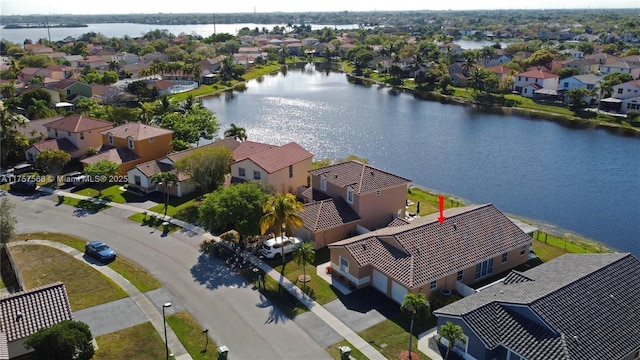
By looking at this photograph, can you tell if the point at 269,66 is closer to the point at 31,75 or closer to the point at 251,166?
the point at 31,75

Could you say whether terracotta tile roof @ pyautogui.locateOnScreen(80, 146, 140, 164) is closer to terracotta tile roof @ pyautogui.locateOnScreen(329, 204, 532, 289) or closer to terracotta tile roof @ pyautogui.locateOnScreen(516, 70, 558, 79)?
terracotta tile roof @ pyautogui.locateOnScreen(329, 204, 532, 289)

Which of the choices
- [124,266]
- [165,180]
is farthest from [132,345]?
[165,180]

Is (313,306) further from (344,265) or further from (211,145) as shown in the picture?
(211,145)

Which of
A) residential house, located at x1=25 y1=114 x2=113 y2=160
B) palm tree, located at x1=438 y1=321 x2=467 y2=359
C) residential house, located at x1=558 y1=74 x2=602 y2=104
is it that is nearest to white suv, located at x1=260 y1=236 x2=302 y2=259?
palm tree, located at x1=438 y1=321 x2=467 y2=359

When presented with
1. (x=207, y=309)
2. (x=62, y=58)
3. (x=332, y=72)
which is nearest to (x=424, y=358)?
(x=207, y=309)

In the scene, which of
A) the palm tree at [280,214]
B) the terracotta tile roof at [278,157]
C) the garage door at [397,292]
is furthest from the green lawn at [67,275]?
the terracotta tile roof at [278,157]
